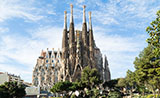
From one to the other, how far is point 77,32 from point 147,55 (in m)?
72.6

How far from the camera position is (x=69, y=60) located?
326ft

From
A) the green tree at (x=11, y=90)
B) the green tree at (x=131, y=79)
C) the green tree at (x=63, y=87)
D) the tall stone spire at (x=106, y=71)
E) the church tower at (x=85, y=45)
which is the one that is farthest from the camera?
the tall stone spire at (x=106, y=71)

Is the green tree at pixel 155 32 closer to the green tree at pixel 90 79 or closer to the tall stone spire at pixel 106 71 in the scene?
the green tree at pixel 90 79

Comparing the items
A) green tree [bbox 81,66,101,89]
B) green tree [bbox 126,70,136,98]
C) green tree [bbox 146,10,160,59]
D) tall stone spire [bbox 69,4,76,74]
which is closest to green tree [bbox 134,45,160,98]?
green tree [bbox 126,70,136,98]

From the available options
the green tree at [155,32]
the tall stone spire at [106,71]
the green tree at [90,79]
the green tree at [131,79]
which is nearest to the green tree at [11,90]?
the green tree at [90,79]

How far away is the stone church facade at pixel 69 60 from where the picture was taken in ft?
321

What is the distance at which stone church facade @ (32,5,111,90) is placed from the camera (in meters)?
97.9

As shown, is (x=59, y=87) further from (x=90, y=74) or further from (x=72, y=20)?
(x=72, y=20)

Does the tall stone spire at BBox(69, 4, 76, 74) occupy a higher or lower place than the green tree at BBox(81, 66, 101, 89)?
higher

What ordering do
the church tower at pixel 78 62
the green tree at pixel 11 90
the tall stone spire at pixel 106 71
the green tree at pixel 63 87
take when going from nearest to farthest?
the green tree at pixel 11 90, the green tree at pixel 63 87, the church tower at pixel 78 62, the tall stone spire at pixel 106 71

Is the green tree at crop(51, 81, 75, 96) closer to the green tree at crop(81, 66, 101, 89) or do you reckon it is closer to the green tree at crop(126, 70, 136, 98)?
the green tree at crop(81, 66, 101, 89)

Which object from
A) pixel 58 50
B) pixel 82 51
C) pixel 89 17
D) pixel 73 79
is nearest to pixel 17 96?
pixel 73 79

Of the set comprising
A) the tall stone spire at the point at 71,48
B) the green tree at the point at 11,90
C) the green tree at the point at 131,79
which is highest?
the tall stone spire at the point at 71,48

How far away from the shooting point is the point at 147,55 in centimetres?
4162
